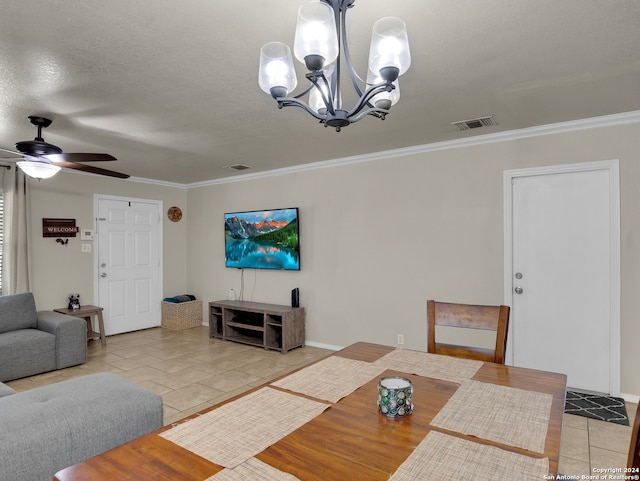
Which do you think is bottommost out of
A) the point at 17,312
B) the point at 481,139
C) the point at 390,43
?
the point at 17,312

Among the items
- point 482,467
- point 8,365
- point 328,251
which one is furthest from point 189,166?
point 482,467

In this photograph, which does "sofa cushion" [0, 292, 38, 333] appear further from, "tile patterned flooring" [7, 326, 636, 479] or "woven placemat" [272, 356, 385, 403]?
"woven placemat" [272, 356, 385, 403]

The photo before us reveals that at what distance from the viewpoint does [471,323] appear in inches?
80.4

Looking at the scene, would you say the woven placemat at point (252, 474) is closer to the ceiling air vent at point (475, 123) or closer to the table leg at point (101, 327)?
the ceiling air vent at point (475, 123)

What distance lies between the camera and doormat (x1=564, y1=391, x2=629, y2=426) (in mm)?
2830

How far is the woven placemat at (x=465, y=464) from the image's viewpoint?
893 mm

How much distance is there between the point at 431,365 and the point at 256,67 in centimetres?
192

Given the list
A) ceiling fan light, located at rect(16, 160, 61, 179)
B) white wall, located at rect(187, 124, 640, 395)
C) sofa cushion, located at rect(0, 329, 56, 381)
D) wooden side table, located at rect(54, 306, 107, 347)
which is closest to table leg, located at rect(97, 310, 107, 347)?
wooden side table, located at rect(54, 306, 107, 347)

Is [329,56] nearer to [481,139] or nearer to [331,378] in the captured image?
[331,378]

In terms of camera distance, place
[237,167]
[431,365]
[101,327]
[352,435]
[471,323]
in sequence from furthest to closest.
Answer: [237,167], [101,327], [471,323], [431,365], [352,435]

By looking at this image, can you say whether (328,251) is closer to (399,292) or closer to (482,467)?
(399,292)

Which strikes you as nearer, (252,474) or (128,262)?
(252,474)

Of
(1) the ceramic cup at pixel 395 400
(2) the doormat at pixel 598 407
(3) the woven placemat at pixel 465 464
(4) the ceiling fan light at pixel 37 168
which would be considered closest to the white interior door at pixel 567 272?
(2) the doormat at pixel 598 407

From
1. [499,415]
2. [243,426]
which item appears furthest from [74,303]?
[499,415]
